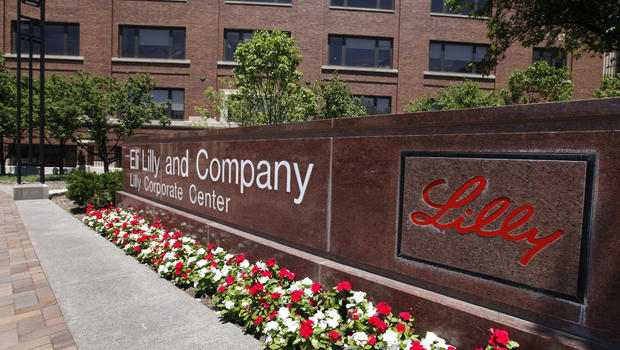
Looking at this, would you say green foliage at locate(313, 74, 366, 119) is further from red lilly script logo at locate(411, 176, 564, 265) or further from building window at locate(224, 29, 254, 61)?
red lilly script logo at locate(411, 176, 564, 265)

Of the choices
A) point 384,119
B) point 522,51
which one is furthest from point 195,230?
point 522,51

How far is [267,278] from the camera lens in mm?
3494

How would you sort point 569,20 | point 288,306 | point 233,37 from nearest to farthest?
point 288,306 → point 569,20 → point 233,37

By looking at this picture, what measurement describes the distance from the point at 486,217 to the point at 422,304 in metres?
0.83

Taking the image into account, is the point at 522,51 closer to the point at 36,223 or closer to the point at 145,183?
the point at 145,183

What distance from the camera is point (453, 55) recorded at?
23094 mm

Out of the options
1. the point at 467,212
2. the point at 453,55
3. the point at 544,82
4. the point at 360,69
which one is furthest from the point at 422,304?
the point at 453,55

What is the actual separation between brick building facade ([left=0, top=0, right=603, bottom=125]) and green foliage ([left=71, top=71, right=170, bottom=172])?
13.5 feet

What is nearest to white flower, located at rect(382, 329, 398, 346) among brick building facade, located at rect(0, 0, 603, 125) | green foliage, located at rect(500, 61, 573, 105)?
green foliage, located at rect(500, 61, 573, 105)

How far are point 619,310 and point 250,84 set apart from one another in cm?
1185

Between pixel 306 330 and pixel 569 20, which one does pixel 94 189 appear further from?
pixel 569 20

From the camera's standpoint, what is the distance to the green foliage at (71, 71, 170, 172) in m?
17.3

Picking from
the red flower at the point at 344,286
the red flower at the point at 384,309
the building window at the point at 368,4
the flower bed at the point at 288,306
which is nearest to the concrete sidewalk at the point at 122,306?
the flower bed at the point at 288,306

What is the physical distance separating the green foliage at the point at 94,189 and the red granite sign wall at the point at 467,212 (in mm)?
7116
